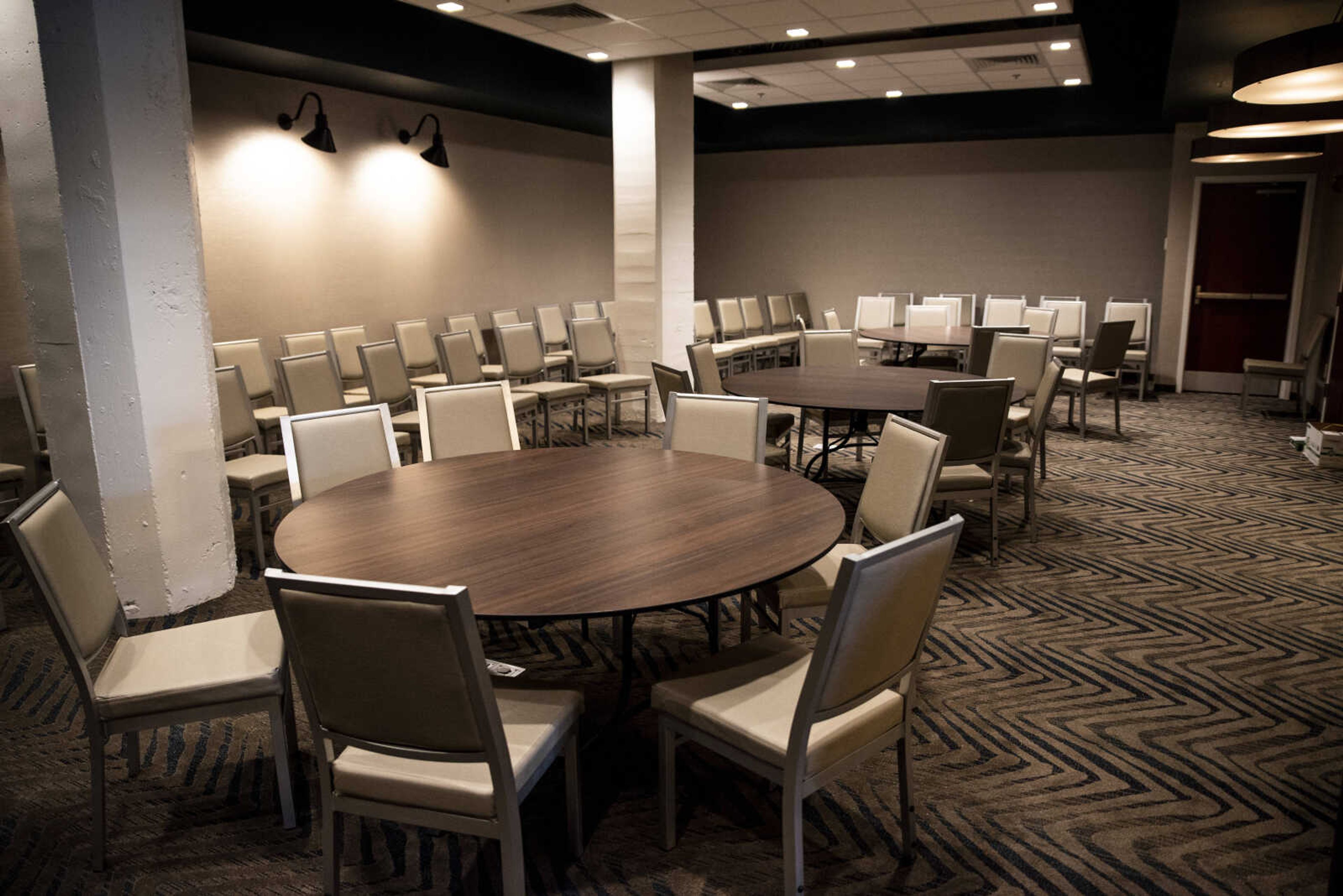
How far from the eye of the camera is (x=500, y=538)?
2559 millimetres

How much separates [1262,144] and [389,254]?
286 inches

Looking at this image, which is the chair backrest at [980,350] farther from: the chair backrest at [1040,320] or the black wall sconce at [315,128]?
the black wall sconce at [315,128]

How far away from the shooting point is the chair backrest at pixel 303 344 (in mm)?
6254

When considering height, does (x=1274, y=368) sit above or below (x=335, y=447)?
below

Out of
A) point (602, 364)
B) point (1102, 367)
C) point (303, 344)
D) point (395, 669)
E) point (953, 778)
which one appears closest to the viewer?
point (395, 669)

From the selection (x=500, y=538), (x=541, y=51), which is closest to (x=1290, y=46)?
(x=500, y=538)

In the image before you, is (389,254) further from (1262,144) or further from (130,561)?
(1262,144)

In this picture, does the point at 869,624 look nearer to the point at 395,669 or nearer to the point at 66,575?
the point at 395,669

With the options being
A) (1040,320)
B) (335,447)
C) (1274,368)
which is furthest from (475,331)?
(1274,368)

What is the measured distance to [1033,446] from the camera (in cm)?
493

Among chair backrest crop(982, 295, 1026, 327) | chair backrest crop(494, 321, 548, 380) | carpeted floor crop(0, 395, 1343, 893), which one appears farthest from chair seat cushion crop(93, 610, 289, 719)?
chair backrest crop(982, 295, 1026, 327)

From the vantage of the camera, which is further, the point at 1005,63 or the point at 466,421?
the point at 1005,63

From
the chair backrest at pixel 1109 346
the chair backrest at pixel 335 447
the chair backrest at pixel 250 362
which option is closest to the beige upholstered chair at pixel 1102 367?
the chair backrest at pixel 1109 346

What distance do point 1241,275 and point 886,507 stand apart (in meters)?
8.88
